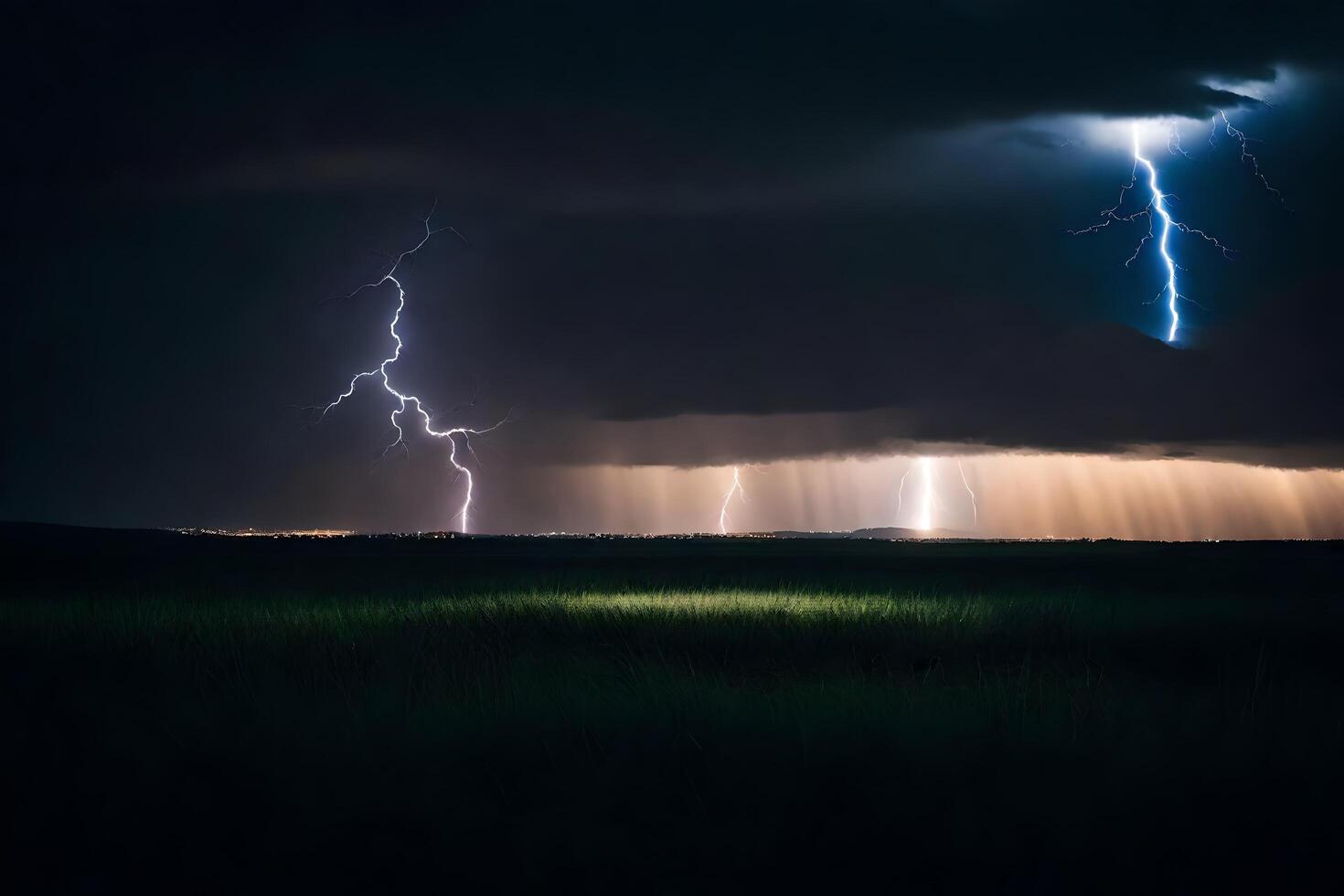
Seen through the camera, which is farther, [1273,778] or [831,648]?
[831,648]

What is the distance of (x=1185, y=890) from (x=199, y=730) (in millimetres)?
5976

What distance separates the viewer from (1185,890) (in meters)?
5.71

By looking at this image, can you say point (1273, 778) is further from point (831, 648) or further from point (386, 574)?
point (386, 574)

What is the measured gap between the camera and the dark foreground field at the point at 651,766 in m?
5.98

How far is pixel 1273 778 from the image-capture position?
7480 mm

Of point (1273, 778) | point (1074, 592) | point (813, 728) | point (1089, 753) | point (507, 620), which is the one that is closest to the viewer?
point (1273, 778)

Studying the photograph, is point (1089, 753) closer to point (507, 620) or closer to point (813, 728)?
point (813, 728)

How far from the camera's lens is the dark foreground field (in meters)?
5.98

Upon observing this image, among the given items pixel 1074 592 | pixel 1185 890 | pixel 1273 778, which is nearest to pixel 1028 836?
pixel 1185 890

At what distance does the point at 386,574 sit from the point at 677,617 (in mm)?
21297

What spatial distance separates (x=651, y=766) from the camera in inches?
300

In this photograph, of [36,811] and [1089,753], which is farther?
[1089,753]

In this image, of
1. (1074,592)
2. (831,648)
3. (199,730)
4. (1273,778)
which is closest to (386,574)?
(1074,592)

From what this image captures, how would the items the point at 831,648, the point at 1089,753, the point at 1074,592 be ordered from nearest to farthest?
the point at 1089,753 < the point at 831,648 < the point at 1074,592
